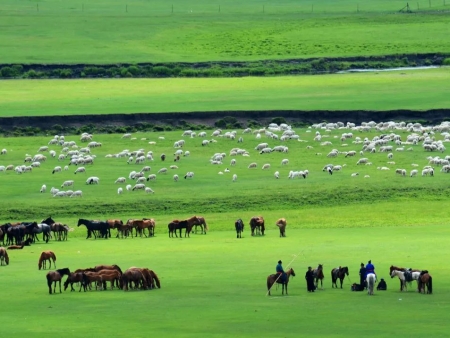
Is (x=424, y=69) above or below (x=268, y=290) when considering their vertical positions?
above

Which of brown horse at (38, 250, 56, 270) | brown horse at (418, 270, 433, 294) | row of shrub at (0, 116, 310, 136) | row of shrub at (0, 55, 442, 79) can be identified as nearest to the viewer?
brown horse at (418, 270, 433, 294)

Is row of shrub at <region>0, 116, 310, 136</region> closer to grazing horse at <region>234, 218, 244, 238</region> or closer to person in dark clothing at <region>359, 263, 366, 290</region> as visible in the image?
grazing horse at <region>234, 218, 244, 238</region>

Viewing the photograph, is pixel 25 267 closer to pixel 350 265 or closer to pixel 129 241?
pixel 129 241

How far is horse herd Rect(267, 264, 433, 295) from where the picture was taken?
30.6 metres

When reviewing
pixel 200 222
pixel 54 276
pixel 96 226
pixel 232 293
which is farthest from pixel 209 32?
pixel 232 293

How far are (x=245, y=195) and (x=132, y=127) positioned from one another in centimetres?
2354

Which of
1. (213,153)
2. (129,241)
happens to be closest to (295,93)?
(213,153)

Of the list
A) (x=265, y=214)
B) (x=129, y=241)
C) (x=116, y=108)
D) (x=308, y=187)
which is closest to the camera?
(x=129, y=241)

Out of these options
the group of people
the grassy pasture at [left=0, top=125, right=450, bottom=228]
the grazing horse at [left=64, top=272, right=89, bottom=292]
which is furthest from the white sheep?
the group of people

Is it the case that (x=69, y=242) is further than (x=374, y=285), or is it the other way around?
(x=69, y=242)

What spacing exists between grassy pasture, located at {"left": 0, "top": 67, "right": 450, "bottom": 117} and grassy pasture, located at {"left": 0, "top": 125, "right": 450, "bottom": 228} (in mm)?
18150

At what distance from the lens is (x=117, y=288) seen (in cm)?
3306

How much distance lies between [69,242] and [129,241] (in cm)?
209

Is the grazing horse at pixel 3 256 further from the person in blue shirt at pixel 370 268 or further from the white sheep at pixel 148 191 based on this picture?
the white sheep at pixel 148 191
